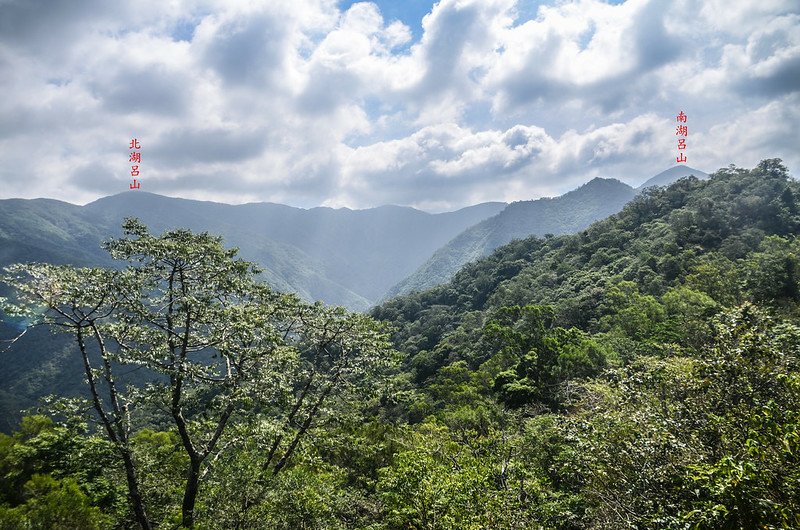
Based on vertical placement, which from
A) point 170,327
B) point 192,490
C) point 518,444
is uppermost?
point 170,327

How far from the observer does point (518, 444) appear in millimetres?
16906

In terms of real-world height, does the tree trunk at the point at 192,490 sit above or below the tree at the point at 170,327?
below

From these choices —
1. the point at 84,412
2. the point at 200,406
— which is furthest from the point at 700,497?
the point at 84,412

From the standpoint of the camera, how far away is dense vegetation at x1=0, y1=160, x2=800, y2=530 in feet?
21.8

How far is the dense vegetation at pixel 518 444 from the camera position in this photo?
6.64 meters

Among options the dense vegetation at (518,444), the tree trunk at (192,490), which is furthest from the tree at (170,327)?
the dense vegetation at (518,444)

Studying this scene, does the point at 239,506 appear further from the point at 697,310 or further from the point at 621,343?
the point at 697,310

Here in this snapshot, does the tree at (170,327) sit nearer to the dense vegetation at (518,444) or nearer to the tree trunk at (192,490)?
the tree trunk at (192,490)

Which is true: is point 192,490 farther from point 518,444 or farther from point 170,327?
point 518,444

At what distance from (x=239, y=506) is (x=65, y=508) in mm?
3323

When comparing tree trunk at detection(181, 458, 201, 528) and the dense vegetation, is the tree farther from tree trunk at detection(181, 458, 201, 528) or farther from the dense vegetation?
the dense vegetation

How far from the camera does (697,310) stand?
3253cm

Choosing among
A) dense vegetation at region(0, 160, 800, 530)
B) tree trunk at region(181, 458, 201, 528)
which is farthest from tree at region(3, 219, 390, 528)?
dense vegetation at region(0, 160, 800, 530)

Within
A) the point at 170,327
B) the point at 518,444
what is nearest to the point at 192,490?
the point at 170,327
